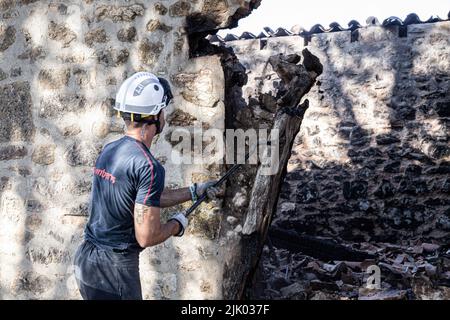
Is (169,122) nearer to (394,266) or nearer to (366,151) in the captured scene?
(394,266)

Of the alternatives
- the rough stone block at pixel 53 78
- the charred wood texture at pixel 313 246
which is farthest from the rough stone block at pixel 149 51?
the charred wood texture at pixel 313 246

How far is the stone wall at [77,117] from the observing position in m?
3.88

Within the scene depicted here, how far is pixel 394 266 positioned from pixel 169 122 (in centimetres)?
401

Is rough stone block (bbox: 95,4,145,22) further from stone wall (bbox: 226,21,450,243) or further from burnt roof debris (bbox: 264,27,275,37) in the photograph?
burnt roof debris (bbox: 264,27,275,37)

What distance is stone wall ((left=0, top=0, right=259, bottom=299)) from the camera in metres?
3.88

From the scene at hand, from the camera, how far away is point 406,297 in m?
5.79

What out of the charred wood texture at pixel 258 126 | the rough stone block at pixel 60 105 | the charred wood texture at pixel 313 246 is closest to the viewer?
the charred wood texture at pixel 258 126

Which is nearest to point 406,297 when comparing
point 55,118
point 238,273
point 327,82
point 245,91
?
point 238,273

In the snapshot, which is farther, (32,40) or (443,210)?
(443,210)

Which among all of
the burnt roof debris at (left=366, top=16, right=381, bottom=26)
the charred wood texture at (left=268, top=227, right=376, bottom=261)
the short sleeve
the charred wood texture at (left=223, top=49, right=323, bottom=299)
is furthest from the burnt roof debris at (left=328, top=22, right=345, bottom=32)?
the short sleeve

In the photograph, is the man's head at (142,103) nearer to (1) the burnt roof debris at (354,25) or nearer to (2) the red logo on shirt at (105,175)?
(2) the red logo on shirt at (105,175)

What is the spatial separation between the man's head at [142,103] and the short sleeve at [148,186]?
0.26 meters

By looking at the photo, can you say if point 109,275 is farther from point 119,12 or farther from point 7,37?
point 7,37

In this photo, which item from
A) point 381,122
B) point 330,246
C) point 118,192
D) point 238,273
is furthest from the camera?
point 381,122
